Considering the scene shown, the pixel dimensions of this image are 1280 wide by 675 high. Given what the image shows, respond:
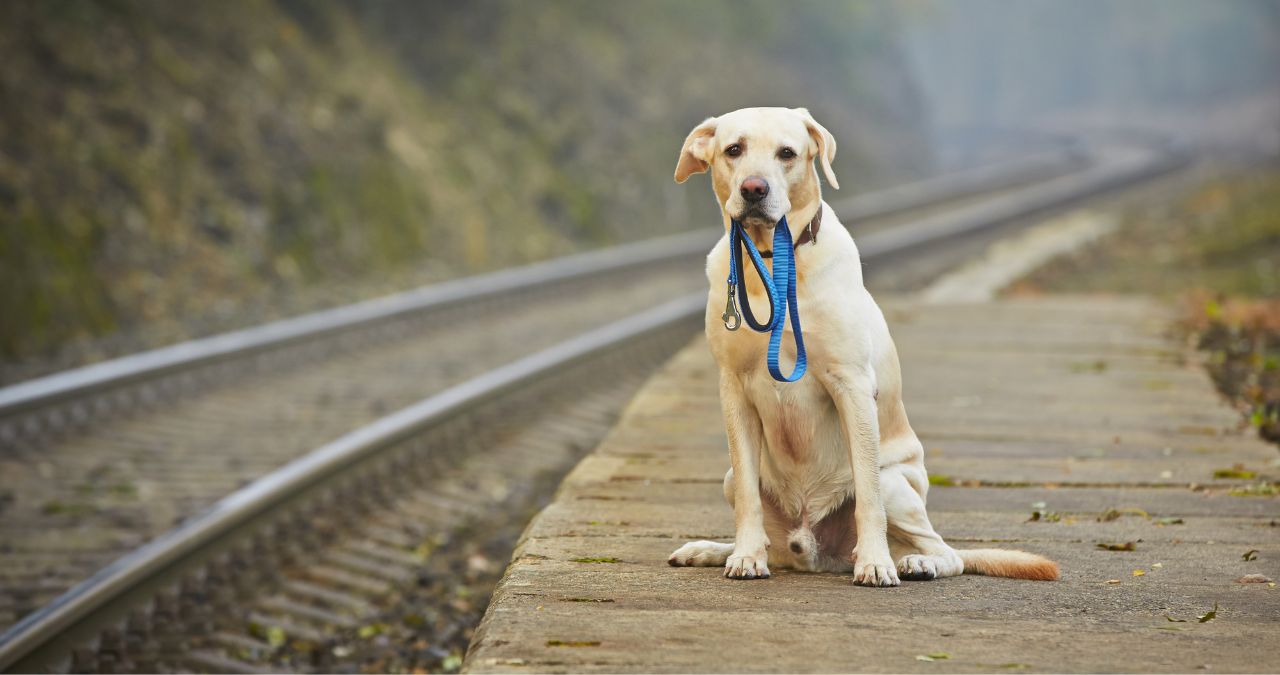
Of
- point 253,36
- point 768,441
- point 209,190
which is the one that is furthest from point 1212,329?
point 253,36

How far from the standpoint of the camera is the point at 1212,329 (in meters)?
8.34

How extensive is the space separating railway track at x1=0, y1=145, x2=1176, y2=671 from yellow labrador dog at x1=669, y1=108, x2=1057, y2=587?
6.71 feet

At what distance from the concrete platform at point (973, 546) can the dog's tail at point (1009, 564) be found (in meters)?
0.04

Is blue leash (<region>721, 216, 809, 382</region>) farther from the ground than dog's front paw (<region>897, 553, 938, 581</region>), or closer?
farther from the ground

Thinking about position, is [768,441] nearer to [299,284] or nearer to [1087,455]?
[1087,455]

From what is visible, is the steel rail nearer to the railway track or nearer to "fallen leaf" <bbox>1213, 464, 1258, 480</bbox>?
the railway track

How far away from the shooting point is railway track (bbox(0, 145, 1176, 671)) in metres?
5.16

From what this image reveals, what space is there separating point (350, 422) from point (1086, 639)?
6113 millimetres

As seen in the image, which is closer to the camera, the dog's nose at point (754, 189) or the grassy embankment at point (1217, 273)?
the dog's nose at point (754, 189)

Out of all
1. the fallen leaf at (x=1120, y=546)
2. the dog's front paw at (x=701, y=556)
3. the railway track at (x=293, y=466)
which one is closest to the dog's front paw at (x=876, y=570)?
the dog's front paw at (x=701, y=556)

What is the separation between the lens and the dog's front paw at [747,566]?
3.44 metres

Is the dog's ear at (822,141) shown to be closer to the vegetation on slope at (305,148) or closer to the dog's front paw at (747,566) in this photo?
the dog's front paw at (747,566)

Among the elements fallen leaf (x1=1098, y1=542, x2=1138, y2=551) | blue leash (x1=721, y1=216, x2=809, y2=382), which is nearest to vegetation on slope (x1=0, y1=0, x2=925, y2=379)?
blue leash (x1=721, y1=216, x2=809, y2=382)

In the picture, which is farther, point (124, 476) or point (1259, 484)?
point (124, 476)
